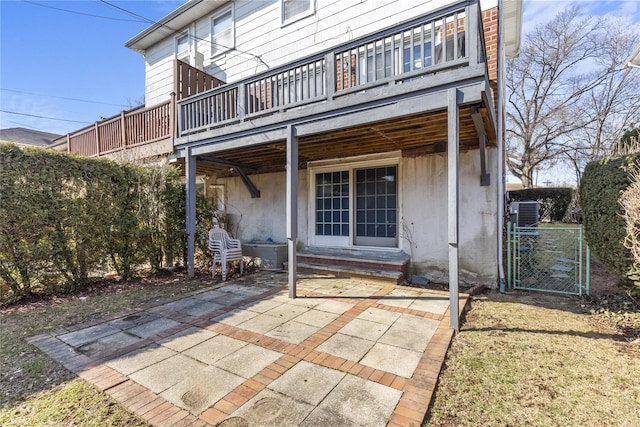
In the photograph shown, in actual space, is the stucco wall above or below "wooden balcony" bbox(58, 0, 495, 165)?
below

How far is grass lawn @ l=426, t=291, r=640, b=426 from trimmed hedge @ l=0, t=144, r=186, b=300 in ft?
19.1

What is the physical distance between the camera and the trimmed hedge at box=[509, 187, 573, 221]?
48.0ft

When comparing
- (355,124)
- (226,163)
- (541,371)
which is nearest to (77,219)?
(226,163)

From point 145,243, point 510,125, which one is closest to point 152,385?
point 145,243

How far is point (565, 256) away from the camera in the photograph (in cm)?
691

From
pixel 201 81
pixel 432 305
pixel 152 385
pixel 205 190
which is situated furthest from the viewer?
pixel 205 190

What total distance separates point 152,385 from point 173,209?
469cm

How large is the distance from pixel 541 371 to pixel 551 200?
1560 cm

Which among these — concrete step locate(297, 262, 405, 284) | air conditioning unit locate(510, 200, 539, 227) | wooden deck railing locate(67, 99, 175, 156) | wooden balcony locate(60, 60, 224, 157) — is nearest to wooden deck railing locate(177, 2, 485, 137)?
wooden balcony locate(60, 60, 224, 157)

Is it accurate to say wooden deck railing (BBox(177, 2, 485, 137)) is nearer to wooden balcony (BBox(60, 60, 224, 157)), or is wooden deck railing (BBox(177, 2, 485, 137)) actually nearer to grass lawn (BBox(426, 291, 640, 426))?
wooden balcony (BBox(60, 60, 224, 157))

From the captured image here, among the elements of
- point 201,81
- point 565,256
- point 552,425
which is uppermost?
point 201,81

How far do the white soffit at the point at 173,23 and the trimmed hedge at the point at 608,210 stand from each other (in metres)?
9.70

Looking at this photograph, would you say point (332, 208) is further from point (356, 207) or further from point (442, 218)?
point (442, 218)

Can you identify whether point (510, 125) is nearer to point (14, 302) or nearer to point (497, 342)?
point (497, 342)
